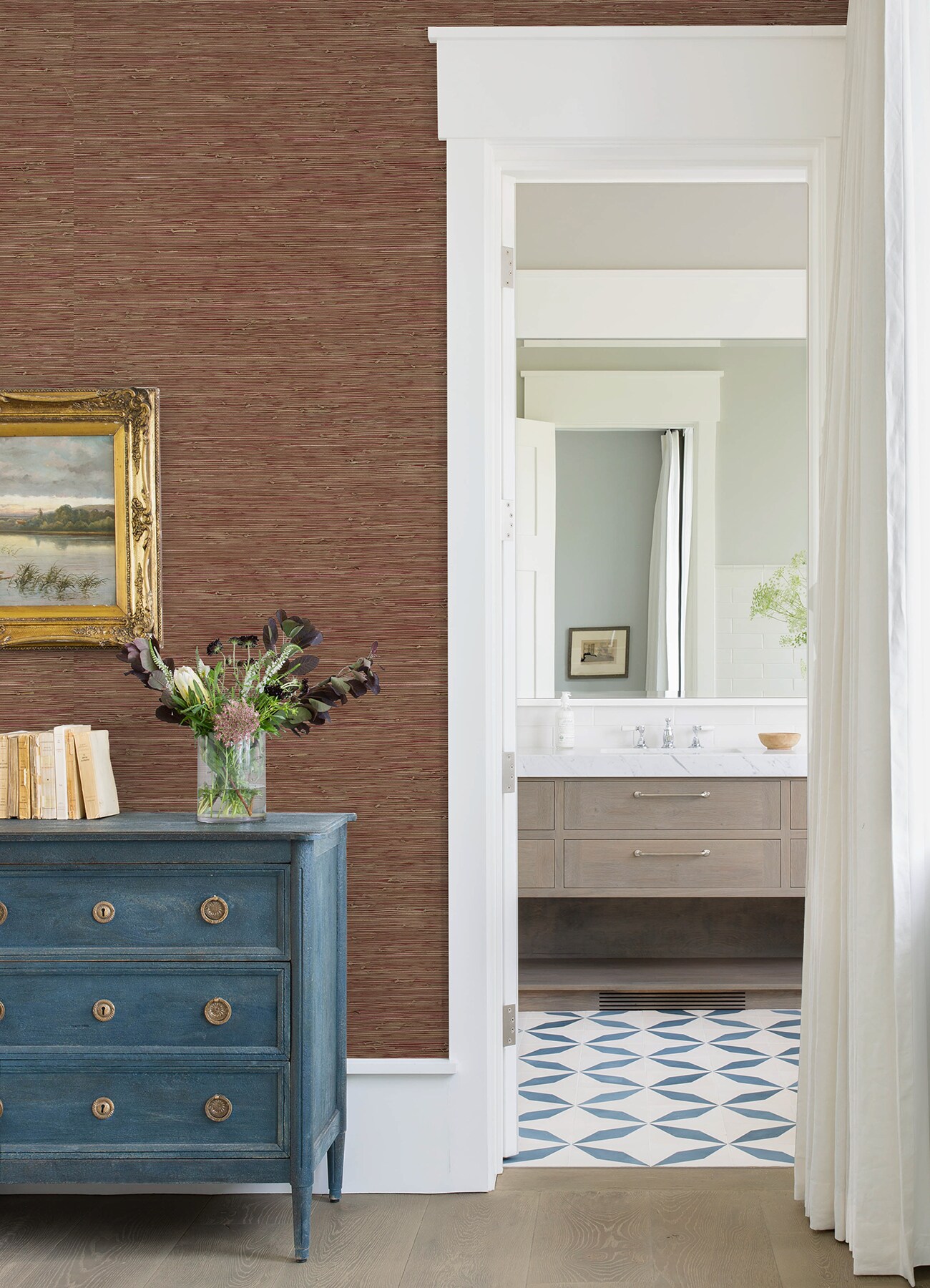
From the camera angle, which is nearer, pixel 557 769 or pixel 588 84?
pixel 588 84

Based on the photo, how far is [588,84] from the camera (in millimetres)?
2568

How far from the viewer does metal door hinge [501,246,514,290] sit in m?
2.71

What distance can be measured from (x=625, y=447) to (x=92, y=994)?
10.3ft

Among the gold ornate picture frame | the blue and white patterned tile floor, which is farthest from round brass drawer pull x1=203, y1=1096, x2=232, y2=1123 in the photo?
the gold ornate picture frame

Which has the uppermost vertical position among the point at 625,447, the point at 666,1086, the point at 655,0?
the point at 655,0

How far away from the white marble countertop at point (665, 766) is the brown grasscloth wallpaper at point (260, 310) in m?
1.42

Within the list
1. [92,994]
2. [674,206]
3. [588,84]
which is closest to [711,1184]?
[92,994]

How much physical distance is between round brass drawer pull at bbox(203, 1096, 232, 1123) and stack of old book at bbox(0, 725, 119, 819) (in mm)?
628

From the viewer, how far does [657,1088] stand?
128 inches

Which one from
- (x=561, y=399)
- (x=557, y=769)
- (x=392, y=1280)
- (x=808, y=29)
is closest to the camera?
(x=392, y=1280)

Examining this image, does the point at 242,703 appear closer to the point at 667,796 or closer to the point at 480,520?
the point at 480,520

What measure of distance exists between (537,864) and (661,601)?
124cm

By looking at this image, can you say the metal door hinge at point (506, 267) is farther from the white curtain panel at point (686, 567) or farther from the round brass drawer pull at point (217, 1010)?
the white curtain panel at point (686, 567)

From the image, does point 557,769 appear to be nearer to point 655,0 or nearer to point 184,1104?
point 184,1104
